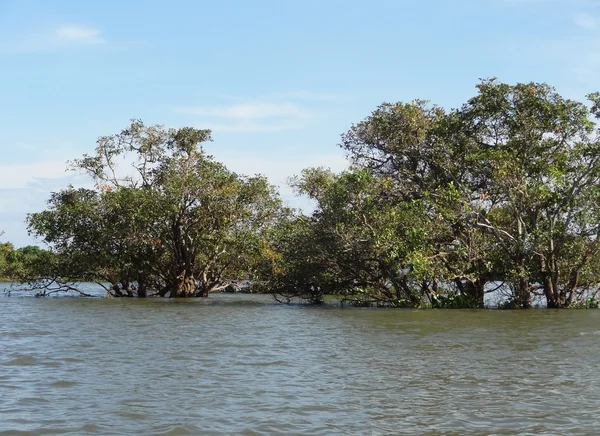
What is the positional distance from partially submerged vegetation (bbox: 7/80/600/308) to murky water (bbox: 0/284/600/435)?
5.20m

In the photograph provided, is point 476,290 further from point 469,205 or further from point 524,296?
point 469,205

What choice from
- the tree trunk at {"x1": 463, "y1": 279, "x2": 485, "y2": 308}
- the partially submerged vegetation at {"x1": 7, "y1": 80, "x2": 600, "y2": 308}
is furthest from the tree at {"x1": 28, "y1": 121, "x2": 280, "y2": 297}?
the tree trunk at {"x1": 463, "y1": 279, "x2": 485, "y2": 308}

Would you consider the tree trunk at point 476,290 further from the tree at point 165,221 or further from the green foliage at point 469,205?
the tree at point 165,221

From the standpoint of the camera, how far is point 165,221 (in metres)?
34.8

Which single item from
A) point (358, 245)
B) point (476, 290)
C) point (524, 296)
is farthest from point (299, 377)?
point (476, 290)

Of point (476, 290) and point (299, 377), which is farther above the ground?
point (476, 290)

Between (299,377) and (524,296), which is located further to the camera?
(524,296)

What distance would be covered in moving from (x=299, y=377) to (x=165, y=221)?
23.3 m

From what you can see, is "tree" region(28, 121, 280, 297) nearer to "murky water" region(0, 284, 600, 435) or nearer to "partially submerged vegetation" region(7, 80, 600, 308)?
"partially submerged vegetation" region(7, 80, 600, 308)

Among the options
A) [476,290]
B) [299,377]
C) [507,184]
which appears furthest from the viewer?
[476,290]

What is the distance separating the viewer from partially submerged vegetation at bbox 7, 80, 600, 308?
87.5 ft

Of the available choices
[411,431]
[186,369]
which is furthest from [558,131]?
[411,431]

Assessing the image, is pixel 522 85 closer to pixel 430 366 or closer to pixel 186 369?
pixel 430 366

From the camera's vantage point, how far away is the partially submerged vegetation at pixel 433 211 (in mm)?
26656
